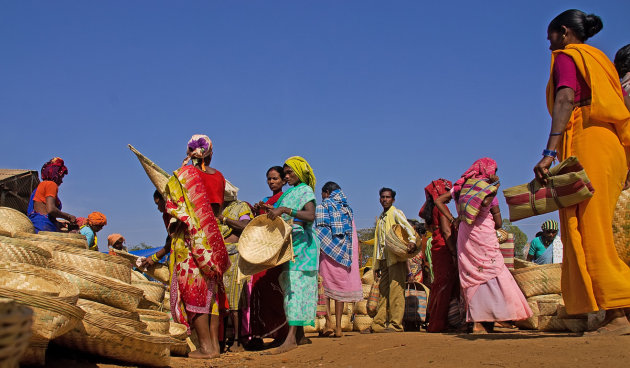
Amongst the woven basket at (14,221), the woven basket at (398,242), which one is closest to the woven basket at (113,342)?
the woven basket at (14,221)

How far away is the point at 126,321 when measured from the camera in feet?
15.1

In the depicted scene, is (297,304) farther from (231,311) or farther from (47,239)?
(47,239)

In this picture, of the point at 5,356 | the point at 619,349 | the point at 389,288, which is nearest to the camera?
the point at 5,356

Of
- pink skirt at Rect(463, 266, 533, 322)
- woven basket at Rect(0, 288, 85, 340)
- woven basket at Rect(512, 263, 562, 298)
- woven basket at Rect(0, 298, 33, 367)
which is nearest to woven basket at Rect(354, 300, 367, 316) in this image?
woven basket at Rect(512, 263, 562, 298)

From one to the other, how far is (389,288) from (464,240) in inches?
101

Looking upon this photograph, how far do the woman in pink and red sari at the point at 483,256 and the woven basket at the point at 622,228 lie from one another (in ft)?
6.91

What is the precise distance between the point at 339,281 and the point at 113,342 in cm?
517

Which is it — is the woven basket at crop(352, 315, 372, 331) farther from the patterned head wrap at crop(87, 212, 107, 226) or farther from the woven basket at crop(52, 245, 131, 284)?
the woven basket at crop(52, 245, 131, 284)

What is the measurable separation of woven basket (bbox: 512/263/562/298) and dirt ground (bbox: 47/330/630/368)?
120 inches

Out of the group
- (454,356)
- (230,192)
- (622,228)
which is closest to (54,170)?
(230,192)

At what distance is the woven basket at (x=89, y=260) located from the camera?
4980 mm

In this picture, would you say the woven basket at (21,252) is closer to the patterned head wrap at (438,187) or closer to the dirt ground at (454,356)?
the dirt ground at (454,356)

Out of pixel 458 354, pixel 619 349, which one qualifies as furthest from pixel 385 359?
pixel 619 349

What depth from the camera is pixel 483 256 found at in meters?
7.54
